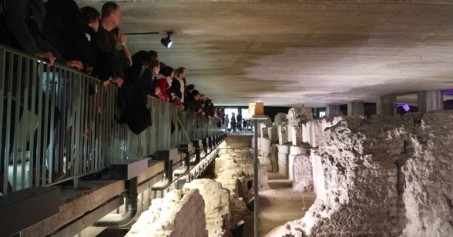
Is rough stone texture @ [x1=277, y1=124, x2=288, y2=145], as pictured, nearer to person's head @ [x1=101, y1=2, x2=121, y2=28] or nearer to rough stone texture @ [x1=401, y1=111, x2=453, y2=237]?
rough stone texture @ [x1=401, y1=111, x2=453, y2=237]

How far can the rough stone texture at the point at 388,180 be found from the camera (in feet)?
21.2

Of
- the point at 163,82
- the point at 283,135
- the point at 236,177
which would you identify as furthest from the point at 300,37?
the point at 283,135

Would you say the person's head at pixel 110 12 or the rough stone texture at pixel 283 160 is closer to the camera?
the person's head at pixel 110 12

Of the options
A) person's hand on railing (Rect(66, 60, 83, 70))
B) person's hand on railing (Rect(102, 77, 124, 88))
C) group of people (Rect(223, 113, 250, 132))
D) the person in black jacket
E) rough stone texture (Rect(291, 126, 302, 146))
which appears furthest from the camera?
group of people (Rect(223, 113, 250, 132))

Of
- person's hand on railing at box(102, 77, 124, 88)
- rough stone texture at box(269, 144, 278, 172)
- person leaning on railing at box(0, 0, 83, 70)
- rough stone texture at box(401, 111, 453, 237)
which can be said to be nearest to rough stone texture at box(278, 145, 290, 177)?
rough stone texture at box(269, 144, 278, 172)

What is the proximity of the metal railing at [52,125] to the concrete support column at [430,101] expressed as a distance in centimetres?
1659

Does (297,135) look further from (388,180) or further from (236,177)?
(388,180)

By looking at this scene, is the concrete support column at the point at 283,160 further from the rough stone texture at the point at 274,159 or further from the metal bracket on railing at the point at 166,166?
the metal bracket on railing at the point at 166,166

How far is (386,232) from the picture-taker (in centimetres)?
702

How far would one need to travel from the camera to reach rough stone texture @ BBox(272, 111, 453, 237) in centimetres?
645

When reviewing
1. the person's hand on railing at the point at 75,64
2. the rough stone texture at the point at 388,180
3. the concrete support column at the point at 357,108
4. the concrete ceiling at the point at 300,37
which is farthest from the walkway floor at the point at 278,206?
the concrete support column at the point at 357,108

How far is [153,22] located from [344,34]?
4068 millimetres

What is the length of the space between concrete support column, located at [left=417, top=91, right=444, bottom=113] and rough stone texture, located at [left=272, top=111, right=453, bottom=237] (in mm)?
11860

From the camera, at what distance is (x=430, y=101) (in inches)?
693
